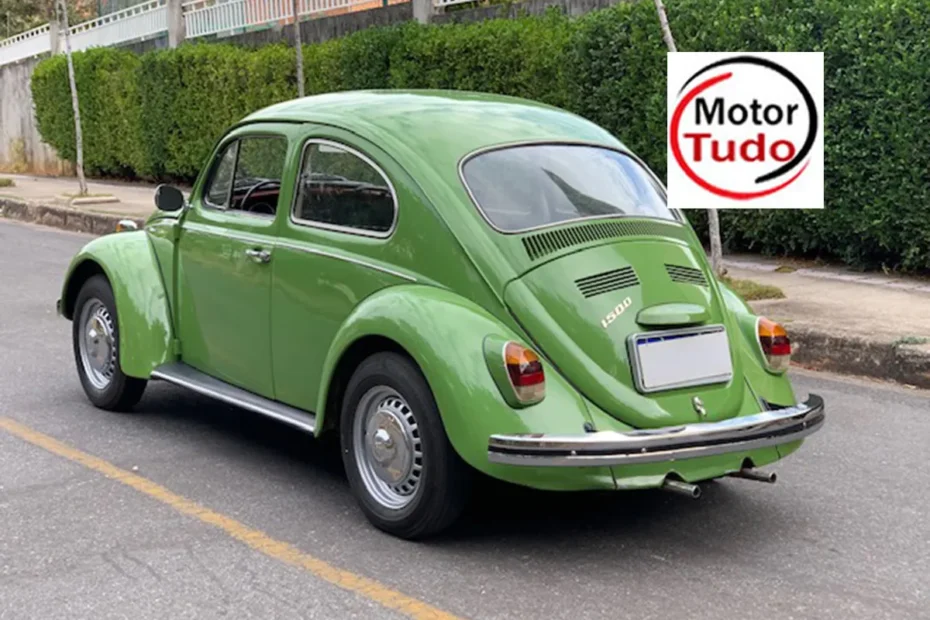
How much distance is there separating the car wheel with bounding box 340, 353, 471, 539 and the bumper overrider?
0.92ft

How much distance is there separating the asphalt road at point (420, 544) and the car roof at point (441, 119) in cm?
152

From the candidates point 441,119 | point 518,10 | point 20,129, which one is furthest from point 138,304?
point 20,129

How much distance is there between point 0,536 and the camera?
15.3ft

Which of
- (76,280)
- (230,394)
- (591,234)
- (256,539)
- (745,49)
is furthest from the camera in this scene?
(745,49)

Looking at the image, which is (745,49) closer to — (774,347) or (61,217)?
(774,347)

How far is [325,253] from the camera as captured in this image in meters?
5.12

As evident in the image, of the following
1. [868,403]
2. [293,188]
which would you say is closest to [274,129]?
[293,188]

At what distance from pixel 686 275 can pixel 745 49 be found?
22.6ft

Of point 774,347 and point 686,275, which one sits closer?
point 686,275

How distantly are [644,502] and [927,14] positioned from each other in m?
6.37

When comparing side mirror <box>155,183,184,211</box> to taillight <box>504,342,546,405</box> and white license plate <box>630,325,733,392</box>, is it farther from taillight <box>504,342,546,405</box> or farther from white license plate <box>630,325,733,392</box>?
white license plate <box>630,325,733,392</box>

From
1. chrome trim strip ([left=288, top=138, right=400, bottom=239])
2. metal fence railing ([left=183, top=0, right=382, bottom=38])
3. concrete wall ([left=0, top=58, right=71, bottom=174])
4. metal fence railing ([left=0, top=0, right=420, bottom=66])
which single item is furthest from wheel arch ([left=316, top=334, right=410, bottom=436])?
concrete wall ([left=0, top=58, right=71, bottom=174])

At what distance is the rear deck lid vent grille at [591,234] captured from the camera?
469 centimetres
